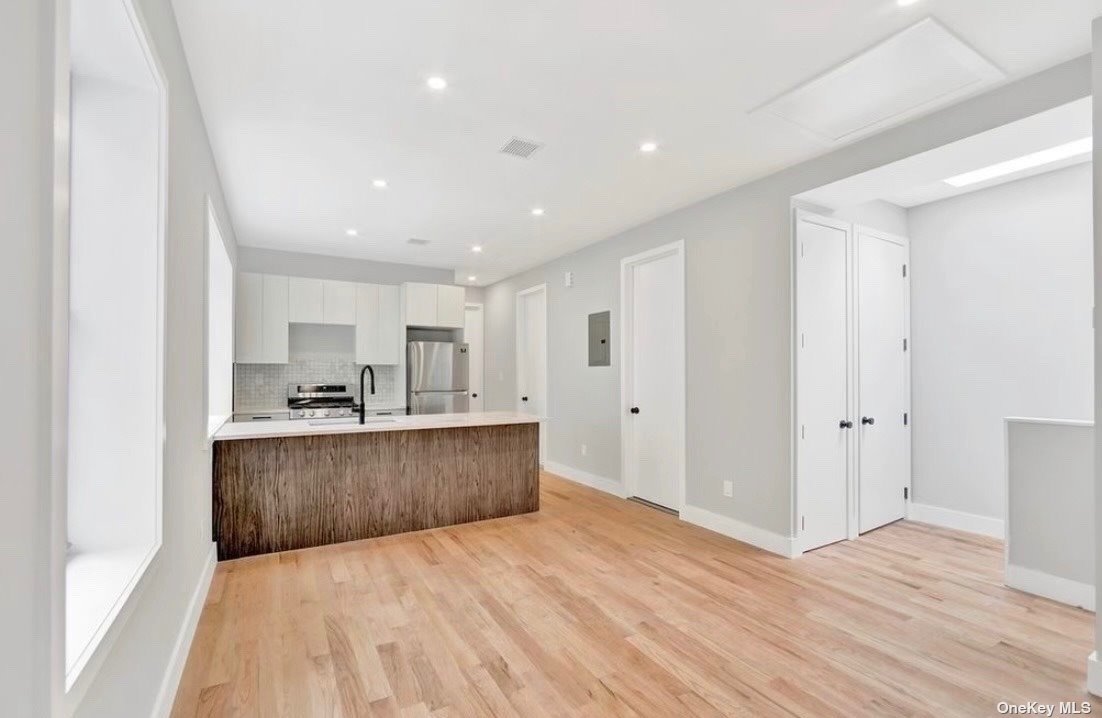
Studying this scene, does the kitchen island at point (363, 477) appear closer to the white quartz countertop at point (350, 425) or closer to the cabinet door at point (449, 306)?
the white quartz countertop at point (350, 425)

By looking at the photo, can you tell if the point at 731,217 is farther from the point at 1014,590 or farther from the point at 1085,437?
the point at 1014,590

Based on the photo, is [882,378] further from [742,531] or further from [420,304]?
[420,304]

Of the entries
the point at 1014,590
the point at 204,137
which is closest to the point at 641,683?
the point at 1014,590

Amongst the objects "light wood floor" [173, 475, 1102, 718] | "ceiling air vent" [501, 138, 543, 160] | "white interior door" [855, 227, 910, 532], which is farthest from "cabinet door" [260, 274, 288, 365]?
"white interior door" [855, 227, 910, 532]

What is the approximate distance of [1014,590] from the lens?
9.84 feet

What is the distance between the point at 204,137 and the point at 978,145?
4181 millimetres

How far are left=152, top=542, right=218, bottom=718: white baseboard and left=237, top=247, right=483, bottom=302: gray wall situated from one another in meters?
3.72

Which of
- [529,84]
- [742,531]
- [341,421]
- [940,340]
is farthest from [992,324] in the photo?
[341,421]

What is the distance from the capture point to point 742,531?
12.6 ft

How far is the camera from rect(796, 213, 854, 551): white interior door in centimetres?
360

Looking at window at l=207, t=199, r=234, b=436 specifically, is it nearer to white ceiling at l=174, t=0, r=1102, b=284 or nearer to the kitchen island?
white ceiling at l=174, t=0, r=1102, b=284

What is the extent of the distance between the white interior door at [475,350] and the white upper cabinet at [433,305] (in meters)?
1.37

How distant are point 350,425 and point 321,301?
245 centimetres

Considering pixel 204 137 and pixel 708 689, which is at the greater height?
pixel 204 137
